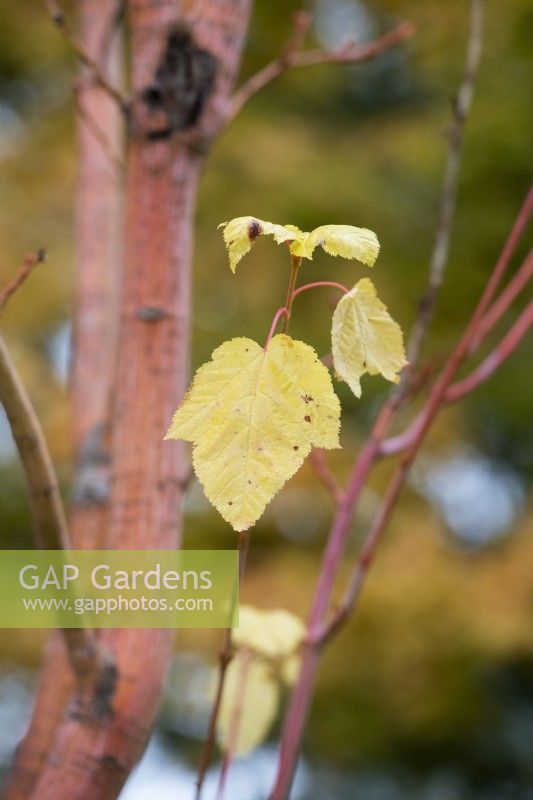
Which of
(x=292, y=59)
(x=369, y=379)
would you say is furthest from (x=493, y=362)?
(x=369, y=379)

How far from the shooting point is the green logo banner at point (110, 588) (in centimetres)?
54

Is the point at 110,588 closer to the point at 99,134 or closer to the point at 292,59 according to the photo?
the point at 99,134

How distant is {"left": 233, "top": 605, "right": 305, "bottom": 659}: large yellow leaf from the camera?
73 cm

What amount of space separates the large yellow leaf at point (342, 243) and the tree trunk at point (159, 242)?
252 mm

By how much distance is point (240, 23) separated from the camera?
0.72 m

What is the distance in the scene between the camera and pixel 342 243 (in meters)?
0.44

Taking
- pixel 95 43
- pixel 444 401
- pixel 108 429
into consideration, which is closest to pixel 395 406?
pixel 444 401

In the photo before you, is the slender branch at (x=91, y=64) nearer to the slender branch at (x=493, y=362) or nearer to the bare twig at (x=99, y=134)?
the bare twig at (x=99, y=134)

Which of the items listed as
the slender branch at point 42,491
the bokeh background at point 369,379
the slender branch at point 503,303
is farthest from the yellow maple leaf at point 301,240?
the bokeh background at point 369,379

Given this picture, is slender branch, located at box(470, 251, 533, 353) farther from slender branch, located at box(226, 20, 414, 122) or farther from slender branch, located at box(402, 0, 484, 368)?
slender branch, located at box(226, 20, 414, 122)

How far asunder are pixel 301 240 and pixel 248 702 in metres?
0.45

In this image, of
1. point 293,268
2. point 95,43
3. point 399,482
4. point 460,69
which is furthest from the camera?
point 460,69

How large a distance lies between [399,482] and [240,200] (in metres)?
2.07

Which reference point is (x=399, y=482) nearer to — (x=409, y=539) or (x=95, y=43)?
(x=95, y=43)
